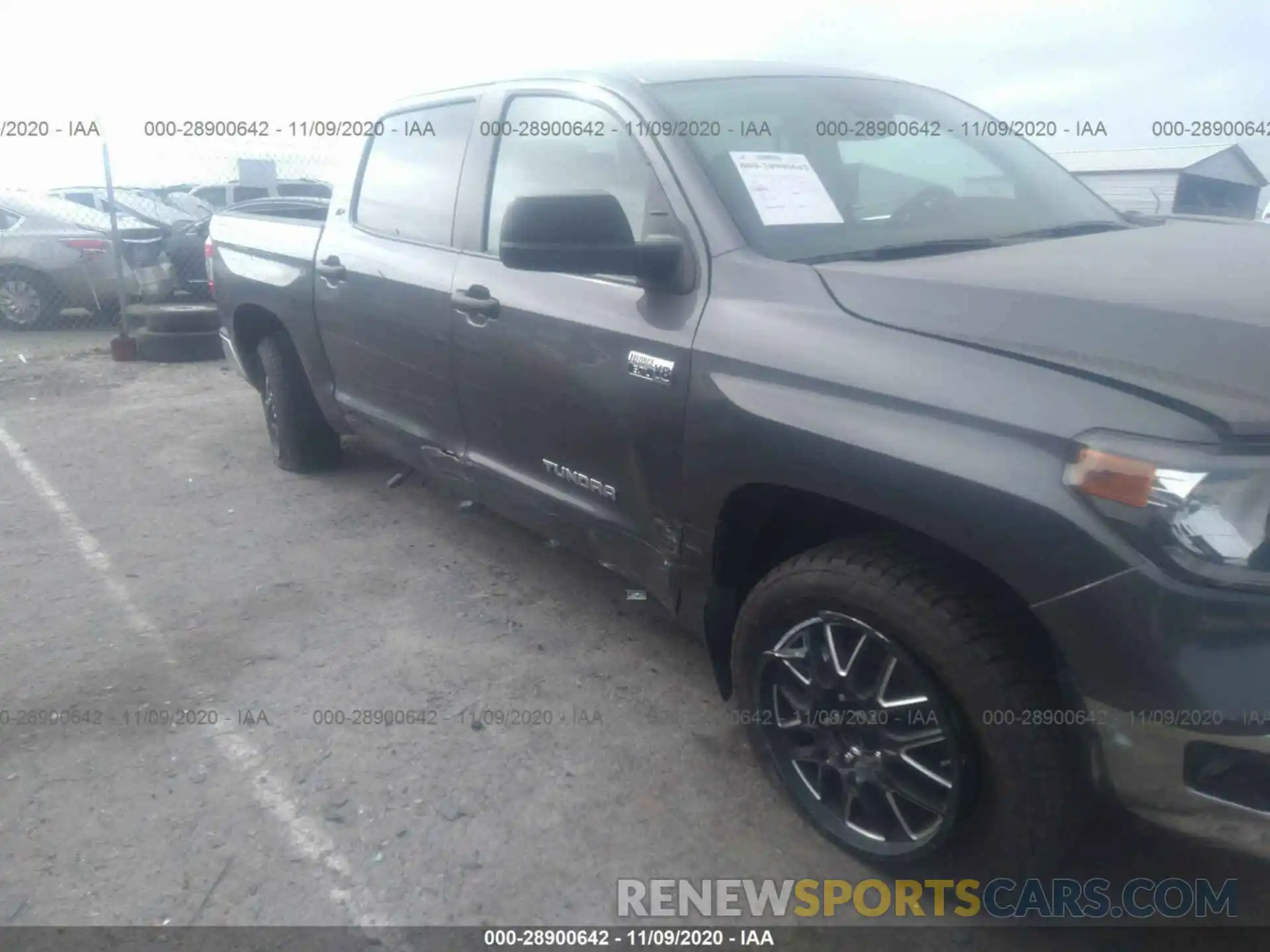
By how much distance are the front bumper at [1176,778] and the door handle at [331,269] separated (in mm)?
3161

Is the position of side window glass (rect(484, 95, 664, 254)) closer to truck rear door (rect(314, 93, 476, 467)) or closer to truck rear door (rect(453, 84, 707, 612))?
truck rear door (rect(453, 84, 707, 612))

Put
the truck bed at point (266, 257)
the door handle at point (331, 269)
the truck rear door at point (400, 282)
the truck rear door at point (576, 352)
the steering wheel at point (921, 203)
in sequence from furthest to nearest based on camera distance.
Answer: the truck bed at point (266, 257) → the door handle at point (331, 269) → the truck rear door at point (400, 282) → the steering wheel at point (921, 203) → the truck rear door at point (576, 352)

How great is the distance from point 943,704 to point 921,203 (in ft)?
4.77

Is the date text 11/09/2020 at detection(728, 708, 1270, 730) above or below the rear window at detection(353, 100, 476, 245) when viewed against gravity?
below

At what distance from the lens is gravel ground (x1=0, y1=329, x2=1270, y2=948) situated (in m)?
2.35

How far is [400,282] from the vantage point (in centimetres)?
354

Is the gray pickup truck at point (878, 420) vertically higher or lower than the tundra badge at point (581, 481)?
higher

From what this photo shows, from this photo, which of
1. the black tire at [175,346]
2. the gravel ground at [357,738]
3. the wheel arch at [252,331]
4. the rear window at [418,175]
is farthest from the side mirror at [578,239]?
the black tire at [175,346]

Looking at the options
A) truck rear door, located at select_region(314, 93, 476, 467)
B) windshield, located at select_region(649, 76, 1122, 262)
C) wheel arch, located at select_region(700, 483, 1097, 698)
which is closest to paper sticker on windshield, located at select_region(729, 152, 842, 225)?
windshield, located at select_region(649, 76, 1122, 262)

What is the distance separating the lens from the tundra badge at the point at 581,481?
2797 millimetres

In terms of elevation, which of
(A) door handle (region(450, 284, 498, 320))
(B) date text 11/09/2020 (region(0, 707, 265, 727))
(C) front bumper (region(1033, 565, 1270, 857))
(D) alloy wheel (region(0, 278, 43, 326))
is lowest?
(D) alloy wheel (region(0, 278, 43, 326))

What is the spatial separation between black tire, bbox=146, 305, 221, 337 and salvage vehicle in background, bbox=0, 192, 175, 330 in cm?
154

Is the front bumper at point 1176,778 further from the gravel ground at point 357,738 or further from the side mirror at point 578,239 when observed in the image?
the side mirror at point 578,239

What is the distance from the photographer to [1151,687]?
1.65 metres
